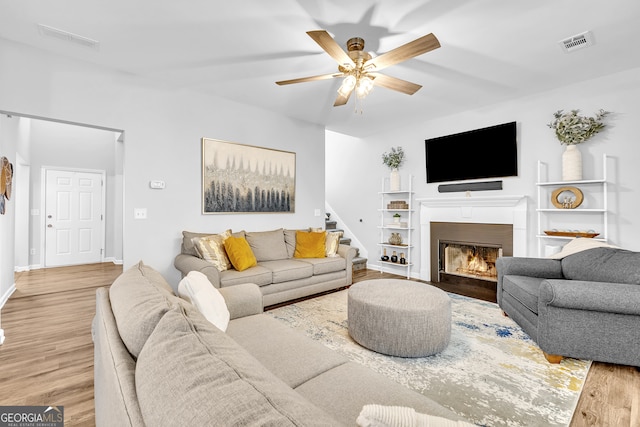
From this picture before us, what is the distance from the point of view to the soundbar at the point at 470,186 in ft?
13.1

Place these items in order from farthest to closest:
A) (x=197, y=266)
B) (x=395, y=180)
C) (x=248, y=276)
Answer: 1. (x=395, y=180)
2. (x=248, y=276)
3. (x=197, y=266)

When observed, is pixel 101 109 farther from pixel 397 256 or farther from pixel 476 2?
pixel 397 256

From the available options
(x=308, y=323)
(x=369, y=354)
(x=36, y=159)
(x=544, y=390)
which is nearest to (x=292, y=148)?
(x=308, y=323)

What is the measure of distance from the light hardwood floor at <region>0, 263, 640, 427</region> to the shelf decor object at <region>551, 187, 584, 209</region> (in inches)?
75.7

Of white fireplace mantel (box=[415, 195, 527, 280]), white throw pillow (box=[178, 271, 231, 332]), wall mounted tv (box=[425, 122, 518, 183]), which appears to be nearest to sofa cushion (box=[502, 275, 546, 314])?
white fireplace mantel (box=[415, 195, 527, 280])

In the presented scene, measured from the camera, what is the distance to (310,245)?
13.4ft

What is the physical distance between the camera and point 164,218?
3.48m

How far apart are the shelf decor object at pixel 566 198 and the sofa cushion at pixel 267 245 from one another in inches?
138

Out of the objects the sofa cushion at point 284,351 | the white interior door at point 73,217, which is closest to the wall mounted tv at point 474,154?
the sofa cushion at point 284,351

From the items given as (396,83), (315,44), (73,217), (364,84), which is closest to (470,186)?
(396,83)

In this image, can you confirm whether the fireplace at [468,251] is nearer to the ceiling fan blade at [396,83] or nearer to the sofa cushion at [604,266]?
the sofa cushion at [604,266]

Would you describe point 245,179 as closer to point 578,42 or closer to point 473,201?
point 473,201

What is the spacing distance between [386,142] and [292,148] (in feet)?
6.07

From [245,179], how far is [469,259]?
3.67m
